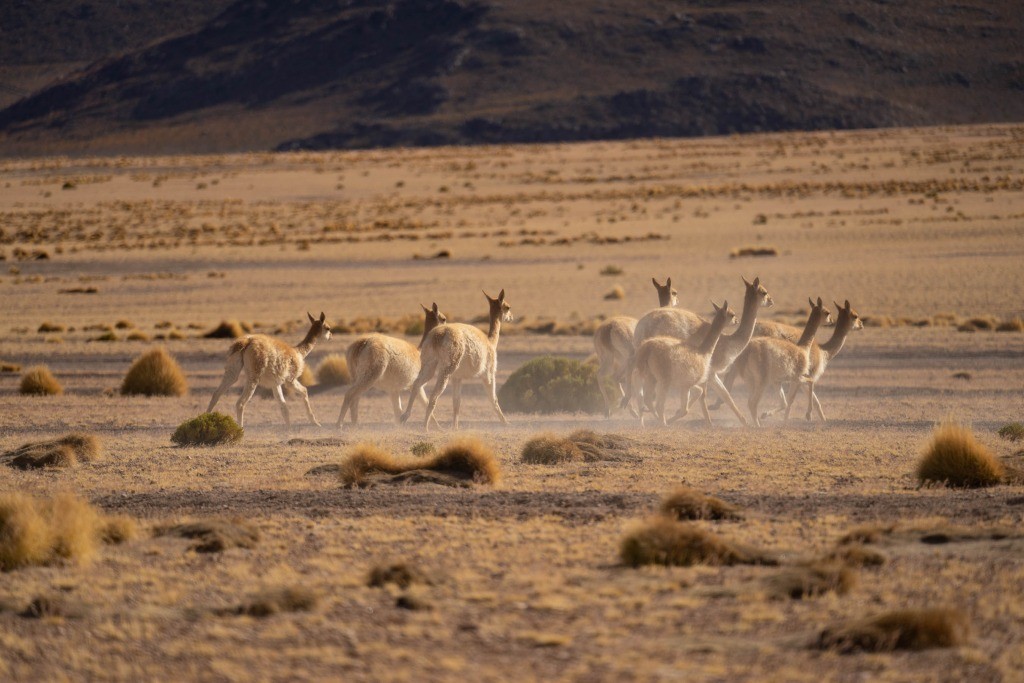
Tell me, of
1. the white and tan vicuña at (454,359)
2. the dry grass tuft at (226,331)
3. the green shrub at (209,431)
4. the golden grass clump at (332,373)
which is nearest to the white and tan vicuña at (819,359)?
the white and tan vicuña at (454,359)

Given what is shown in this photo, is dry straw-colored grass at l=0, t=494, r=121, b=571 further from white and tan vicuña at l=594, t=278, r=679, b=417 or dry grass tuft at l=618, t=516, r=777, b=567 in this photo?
white and tan vicuña at l=594, t=278, r=679, b=417

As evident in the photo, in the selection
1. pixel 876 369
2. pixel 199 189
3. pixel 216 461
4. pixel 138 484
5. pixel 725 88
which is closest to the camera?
pixel 138 484

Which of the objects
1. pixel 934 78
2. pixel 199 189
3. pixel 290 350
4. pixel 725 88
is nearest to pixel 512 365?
pixel 290 350

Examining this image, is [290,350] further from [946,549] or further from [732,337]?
[946,549]

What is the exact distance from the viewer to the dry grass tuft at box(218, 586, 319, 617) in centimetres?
811

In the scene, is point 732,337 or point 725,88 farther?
point 725,88

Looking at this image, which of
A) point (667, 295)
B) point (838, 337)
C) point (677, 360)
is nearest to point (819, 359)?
point (838, 337)

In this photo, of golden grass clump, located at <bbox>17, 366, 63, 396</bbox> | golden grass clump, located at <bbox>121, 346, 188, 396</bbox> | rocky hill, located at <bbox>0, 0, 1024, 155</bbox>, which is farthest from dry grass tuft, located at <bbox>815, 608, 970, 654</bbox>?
rocky hill, located at <bbox>0, 0, 1024, 155</bbox>

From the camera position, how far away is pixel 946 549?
372 inches

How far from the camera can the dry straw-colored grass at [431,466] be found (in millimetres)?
12711

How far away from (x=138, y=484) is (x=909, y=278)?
2912 centimetres

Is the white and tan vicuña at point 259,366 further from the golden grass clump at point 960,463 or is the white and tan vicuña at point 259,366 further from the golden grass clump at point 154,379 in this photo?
the golden grass clump at point 960,463

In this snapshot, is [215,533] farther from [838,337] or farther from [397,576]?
[838,337]

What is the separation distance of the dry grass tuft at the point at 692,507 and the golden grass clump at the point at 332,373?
13400 mm
